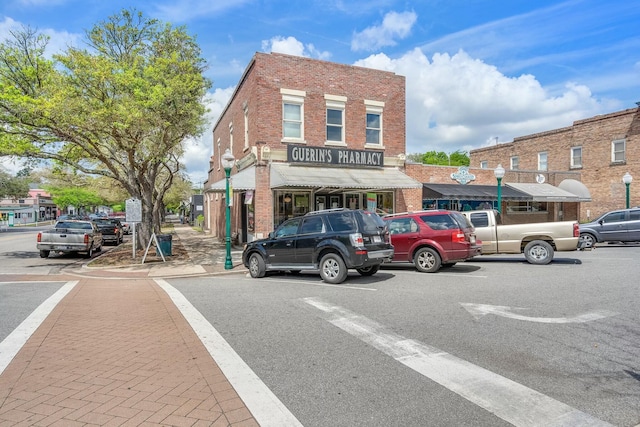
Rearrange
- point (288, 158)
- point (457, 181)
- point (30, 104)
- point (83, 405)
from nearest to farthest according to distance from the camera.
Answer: point (83, 405) < point (30, 104) < point (288, 158) < point (457, 181)

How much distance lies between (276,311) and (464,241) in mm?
6337

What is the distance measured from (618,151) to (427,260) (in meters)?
24.1

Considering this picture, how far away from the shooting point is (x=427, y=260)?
11836 mm

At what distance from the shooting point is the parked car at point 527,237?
501 inches

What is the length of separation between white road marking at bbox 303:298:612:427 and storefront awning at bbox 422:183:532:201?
Result: 16723mm

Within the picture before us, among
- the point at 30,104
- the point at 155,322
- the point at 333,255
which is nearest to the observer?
the point at 155,322

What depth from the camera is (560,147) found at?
102ft

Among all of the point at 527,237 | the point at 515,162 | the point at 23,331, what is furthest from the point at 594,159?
the point at 23,331

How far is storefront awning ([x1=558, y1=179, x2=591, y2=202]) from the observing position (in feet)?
89.4

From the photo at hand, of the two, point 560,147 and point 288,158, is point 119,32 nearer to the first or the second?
point 288,158

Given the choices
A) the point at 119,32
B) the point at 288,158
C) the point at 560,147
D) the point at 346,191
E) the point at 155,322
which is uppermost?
the point at 119,32

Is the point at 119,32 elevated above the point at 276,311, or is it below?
above

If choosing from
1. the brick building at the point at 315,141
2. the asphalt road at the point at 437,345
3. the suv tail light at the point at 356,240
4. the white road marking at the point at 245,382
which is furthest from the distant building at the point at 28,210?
the white road marking at the point at 245,382

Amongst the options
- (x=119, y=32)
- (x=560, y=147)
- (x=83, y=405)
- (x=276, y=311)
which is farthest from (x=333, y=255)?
(x=560, y=147)
